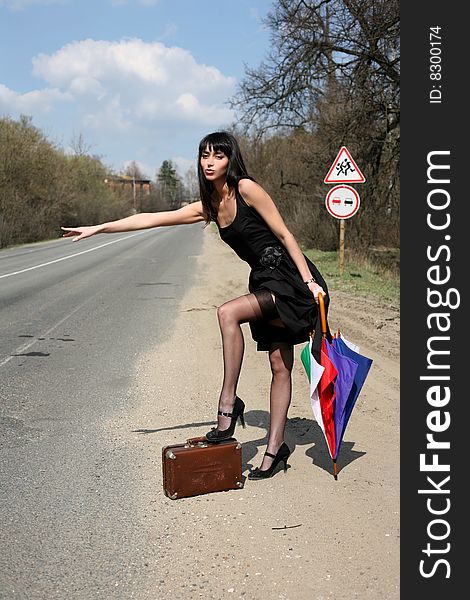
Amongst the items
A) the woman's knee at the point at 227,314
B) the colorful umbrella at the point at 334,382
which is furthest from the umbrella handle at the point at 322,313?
the woman's knee at the point at 227,314

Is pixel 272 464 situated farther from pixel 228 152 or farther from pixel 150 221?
pixel 228 152

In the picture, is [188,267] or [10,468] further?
[188,267]

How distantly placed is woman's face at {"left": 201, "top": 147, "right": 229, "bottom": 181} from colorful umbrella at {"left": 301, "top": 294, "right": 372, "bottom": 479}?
92 cm

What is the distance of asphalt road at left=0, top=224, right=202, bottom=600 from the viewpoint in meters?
3.10

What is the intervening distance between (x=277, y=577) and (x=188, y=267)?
18211mm

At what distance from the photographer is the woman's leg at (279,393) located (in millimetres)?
4199

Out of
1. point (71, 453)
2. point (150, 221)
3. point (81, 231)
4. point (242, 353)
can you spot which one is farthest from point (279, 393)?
point (81, 231)

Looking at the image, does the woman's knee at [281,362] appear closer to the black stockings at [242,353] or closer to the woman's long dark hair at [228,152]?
the black stockings at [242,353]

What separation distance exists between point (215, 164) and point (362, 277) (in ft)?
43.6

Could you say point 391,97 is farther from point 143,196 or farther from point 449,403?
point 143,196

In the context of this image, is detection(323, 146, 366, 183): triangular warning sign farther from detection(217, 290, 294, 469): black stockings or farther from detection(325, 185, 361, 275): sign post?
detection(217, 290, 294, 469): black stockings

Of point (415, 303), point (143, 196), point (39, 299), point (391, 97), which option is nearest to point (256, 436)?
point (415, 303)

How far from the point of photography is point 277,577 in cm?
301

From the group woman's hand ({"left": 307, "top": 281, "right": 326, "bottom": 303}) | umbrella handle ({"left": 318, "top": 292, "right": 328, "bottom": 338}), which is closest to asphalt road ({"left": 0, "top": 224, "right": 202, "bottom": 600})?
umbrella handle ({"left": 318, "top": 292, "right": 328, "bottom": 338})
